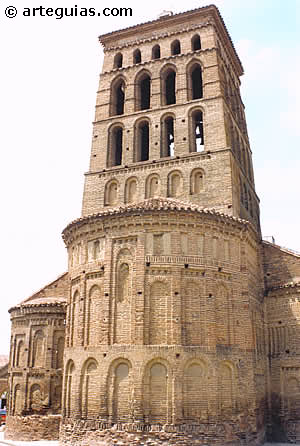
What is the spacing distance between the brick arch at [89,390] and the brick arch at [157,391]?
172 centimetres

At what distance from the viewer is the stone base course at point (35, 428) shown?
62.3ft

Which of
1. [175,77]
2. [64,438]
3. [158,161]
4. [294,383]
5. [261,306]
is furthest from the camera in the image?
[175,77]

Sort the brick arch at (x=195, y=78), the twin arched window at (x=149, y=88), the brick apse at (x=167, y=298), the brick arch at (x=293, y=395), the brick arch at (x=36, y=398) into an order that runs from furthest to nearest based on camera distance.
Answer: the twin arched window at (x=149, y=88), the brick arch at (x=195, y=78), the brick arch at (x=36, y=398), the brick arch at (x=293, y=395), the brick apse at (x=167, y=298)

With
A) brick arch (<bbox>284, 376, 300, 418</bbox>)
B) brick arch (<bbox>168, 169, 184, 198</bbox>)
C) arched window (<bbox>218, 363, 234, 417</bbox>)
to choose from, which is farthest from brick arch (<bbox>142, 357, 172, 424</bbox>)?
brick arch (<bbox>168, 169, 184, 198</bbox>)

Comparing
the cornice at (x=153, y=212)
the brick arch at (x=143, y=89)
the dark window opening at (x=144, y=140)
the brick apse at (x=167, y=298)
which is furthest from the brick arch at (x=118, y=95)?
the cornice at (x=153, y=212)

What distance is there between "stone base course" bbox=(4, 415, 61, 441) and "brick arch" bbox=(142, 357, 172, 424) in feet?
22.4

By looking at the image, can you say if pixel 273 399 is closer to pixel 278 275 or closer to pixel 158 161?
pixel 278 275

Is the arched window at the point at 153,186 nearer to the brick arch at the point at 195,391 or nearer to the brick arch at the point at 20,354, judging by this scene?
the brick arch at the point at 195,391

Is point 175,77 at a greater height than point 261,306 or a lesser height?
greater

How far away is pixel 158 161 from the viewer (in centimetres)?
2106

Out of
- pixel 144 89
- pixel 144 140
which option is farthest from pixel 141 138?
pixel 144 89

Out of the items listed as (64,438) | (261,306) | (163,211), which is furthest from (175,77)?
(64,438)

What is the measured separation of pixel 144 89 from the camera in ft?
83.3

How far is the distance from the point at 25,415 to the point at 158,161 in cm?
1303
